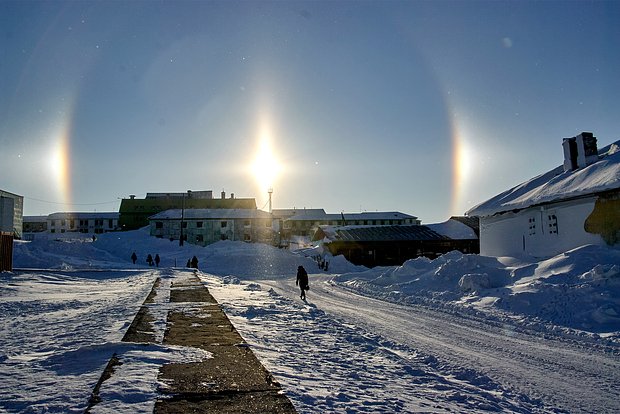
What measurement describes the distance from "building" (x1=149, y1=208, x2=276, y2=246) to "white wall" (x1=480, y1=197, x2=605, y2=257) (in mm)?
49332

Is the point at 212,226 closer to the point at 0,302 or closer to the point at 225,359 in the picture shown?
the point at 0,302

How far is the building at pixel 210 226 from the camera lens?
70188 millimetres

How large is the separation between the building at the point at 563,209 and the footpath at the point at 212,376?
555 inches

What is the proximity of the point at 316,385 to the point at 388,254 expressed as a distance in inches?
1829

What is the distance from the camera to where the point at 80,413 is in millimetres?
4359

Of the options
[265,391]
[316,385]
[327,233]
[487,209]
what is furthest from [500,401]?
[327,233]

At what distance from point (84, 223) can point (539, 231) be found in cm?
10554

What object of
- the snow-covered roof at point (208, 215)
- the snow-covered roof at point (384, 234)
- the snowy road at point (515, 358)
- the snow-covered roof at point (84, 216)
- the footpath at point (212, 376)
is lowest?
the snowy road at point (515, 358)

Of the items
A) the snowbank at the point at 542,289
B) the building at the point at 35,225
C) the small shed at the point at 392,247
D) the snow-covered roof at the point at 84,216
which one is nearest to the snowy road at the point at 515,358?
the snowbank at the point at 542,289

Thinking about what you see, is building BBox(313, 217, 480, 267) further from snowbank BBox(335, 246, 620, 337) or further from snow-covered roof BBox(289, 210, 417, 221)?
snow-covered roof BBox(289, 210, 417, 221)

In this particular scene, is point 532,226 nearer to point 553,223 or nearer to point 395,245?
point 553,223

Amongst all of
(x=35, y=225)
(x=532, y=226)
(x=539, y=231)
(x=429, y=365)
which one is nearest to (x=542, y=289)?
(x=539, y=231)

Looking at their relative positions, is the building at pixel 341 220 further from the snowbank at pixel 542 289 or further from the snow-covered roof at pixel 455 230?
the snowbank at pixel 542 289

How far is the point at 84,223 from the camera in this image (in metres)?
107
